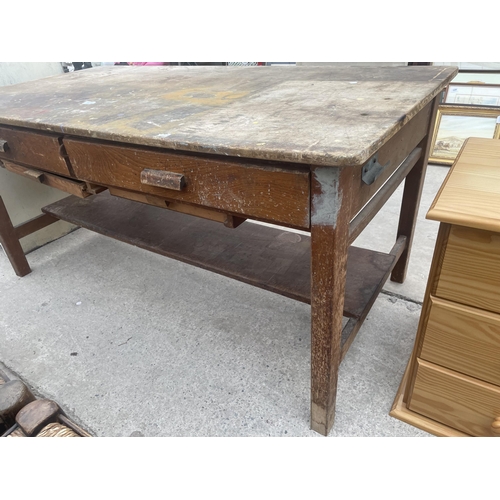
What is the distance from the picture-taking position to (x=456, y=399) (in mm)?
1146

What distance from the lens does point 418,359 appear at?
116 cm

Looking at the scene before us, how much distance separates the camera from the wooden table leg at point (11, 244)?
214cm

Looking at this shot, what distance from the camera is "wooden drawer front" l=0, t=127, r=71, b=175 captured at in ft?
4.34

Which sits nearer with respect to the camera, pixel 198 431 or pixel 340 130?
pixel 340 130

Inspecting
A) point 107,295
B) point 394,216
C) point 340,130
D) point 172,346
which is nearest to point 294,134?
point 340,130

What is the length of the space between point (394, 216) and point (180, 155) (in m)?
2.00

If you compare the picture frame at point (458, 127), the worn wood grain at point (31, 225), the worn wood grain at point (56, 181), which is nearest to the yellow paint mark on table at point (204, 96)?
the worn wood grain at point (56, 181)

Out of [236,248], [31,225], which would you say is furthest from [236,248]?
[31,225]

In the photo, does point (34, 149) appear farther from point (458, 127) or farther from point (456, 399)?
point (458, 127)

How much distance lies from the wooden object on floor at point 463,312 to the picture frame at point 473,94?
2.21m

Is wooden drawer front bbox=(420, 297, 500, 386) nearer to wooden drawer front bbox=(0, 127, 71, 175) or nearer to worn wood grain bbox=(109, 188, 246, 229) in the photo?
worn wood grain bbox=(109, 188, 246, 229)

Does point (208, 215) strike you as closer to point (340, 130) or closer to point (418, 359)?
point (340, 130)

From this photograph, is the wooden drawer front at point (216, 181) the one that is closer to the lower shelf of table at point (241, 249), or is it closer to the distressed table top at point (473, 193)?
the distressed table top at point (473, 193)

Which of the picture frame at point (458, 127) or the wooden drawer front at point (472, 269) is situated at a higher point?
the wooden drawer front at point (472, 269)
